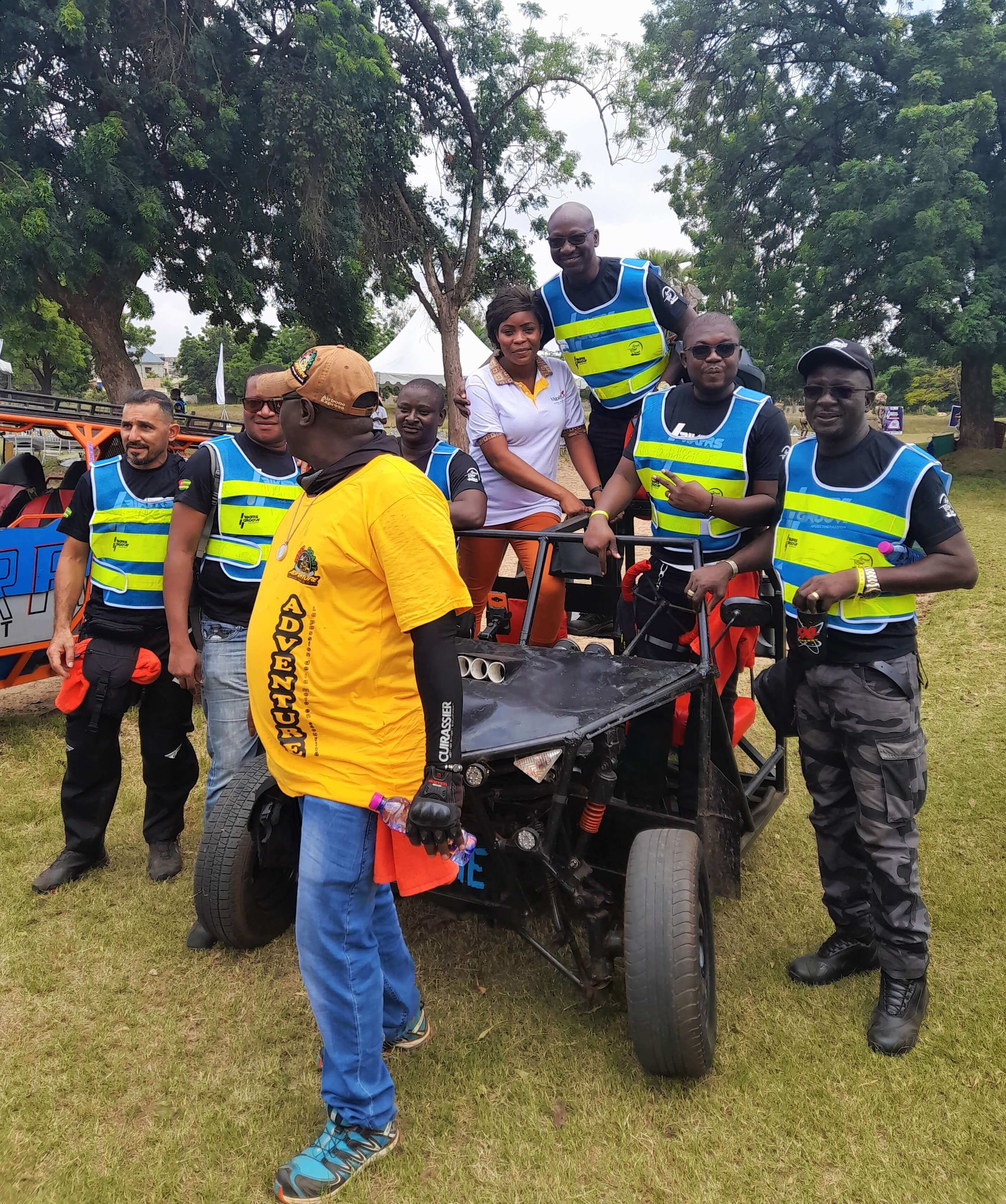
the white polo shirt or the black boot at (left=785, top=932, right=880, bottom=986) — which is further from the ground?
the white polo shirt

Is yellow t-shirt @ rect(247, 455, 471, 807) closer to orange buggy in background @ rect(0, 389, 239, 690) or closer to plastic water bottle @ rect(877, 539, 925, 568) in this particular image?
plastic water bottle @ rect(877, 539, 925, 568)

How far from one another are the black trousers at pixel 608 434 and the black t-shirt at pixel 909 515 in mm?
1421

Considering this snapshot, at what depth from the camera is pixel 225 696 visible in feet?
11.3

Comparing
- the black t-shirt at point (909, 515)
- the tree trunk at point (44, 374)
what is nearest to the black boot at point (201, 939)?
the black t-shirt at point (909, 515)

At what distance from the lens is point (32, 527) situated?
5285 millimetres

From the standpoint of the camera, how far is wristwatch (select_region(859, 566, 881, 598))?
260cm

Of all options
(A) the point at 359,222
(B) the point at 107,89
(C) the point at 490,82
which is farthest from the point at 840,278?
(B) the point at 107,89

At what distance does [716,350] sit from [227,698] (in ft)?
7.44

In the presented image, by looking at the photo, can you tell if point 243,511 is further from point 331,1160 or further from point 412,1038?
point 331,1160

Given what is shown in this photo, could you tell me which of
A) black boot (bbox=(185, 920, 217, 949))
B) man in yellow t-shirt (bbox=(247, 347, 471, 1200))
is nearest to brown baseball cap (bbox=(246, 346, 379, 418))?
man in yellow t-shirt (bbox=(247, 347, 471, 1200))

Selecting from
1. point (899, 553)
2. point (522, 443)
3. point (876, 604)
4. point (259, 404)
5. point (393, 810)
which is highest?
point (259, 404)

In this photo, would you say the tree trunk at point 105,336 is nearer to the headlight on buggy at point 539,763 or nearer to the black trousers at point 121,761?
the black trousers at point 121,761

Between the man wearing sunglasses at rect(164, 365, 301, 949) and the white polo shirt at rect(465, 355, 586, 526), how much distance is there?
3.22 feet

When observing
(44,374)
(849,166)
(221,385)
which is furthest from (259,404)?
(44,374)
